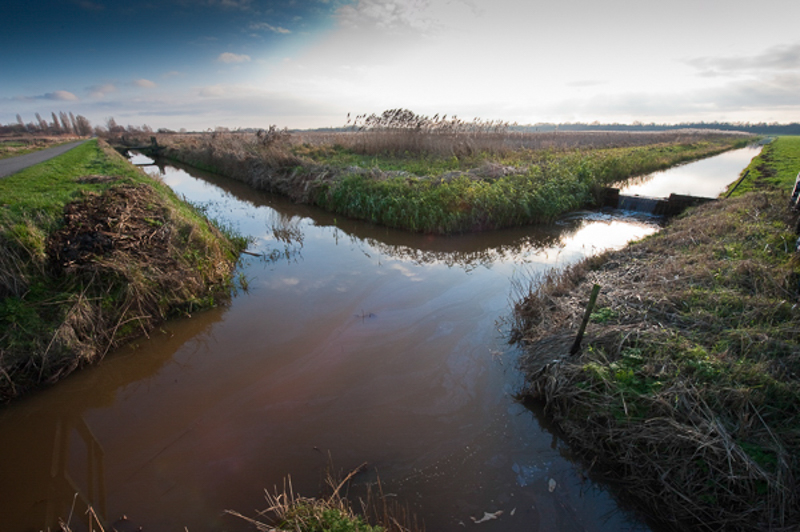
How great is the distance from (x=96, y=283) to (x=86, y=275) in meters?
0.17

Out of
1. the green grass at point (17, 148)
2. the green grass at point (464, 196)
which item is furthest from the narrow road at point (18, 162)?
the green grass at point (464, 196)

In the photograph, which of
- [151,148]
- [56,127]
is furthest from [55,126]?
[151,148]

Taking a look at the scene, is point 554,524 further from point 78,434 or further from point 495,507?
point 78,434

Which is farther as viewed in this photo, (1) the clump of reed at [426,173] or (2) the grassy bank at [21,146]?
(2) the grassy bank at [21,146]

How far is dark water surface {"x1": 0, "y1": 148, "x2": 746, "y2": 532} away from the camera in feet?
9.45

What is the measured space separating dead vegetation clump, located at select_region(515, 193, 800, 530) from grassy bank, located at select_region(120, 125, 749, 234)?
17.0 feet

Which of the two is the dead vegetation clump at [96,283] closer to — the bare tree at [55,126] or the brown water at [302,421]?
the brown water at [302,421]

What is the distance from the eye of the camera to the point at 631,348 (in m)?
3.56

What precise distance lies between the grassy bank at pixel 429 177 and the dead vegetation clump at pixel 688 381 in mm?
5195

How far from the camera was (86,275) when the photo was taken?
480cm

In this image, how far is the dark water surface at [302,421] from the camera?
2.88m

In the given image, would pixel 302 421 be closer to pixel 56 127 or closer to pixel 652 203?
pixel 652 203

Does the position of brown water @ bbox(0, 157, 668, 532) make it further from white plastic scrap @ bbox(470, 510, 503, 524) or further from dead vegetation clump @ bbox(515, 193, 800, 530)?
dead vegetation clump @ bbox(515, 193, 800, 530)

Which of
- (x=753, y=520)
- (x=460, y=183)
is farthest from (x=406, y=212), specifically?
(x=753, y=520)
